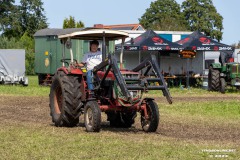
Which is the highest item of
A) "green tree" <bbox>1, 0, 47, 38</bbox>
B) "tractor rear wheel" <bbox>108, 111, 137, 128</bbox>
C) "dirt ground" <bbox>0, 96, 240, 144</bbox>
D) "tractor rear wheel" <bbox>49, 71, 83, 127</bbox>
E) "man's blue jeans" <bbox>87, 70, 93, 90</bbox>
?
"green tree" <bbox>1, 0, 47, 38</bbox>

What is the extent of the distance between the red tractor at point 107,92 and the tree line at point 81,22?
48598mm

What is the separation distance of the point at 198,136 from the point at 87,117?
236 centimetres

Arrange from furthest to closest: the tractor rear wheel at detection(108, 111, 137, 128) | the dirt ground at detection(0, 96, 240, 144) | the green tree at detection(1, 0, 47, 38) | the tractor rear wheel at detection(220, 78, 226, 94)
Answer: the green tree at detection(1, 0, 47, 38) < the tractor rear wheel at detection(220, 78, 226, 94) < the tractor rear wheel at detection(108, 111, 137, 128) < the dirt ground at detection(0, 96, 240, 144)

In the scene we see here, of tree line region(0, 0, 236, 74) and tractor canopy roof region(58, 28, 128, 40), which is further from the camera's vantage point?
tree line region(0, 0, 236, 74)

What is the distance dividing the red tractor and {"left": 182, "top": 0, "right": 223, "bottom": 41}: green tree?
250 ft

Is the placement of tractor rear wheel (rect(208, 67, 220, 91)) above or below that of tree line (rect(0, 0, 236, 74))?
below

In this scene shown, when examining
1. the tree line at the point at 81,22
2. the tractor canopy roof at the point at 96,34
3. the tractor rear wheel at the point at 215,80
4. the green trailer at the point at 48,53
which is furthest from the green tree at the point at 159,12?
the tractor canopy roof at the point at 96,34

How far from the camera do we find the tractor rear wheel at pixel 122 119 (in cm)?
1566

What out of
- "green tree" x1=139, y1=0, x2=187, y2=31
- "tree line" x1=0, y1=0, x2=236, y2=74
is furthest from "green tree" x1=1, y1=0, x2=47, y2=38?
"green tree" x1=139, y1=0, x2=187, y2=31

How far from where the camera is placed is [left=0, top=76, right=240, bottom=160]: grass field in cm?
1081

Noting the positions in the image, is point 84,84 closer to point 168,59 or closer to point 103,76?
point 103,76

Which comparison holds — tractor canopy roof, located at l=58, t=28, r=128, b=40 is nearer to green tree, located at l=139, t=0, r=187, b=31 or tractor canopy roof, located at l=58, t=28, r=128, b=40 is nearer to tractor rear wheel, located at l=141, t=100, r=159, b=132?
tractor rear wheel, located at l=141, t=100, r=159, b=132

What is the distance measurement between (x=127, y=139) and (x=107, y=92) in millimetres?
2164

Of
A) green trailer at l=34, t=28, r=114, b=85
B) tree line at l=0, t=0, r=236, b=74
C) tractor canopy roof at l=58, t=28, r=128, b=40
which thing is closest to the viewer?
tractor canopy roof at l=58, t=28, r=128, b=40
